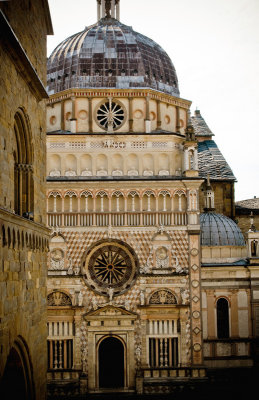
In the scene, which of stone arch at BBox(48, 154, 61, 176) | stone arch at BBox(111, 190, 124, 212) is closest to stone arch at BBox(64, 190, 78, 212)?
stone arch at BBox(48, 154, 61, 176)

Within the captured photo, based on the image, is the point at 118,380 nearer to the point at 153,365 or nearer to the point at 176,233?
the point at 153,365

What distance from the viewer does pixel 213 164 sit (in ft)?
147

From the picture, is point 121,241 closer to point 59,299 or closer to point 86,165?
point 59,299

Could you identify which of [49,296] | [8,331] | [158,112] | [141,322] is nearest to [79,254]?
[49,296]

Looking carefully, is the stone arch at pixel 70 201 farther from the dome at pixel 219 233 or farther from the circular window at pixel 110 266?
the dome at pixel 219 233

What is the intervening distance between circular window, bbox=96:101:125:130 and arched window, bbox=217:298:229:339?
10.7 m

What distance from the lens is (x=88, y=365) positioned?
3212cm

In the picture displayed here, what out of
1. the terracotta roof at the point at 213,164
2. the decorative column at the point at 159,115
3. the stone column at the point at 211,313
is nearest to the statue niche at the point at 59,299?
the stone column at the point at 211,313

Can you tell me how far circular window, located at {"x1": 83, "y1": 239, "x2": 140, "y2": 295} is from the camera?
108 feet

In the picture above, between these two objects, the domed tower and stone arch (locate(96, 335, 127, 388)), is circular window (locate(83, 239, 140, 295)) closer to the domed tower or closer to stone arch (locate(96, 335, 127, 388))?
the domed tower

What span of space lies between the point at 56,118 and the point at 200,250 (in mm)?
10581

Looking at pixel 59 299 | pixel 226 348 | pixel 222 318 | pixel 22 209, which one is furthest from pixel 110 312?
pixel 22 209

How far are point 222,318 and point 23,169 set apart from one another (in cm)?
2049

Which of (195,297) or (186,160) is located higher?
(186,160)
